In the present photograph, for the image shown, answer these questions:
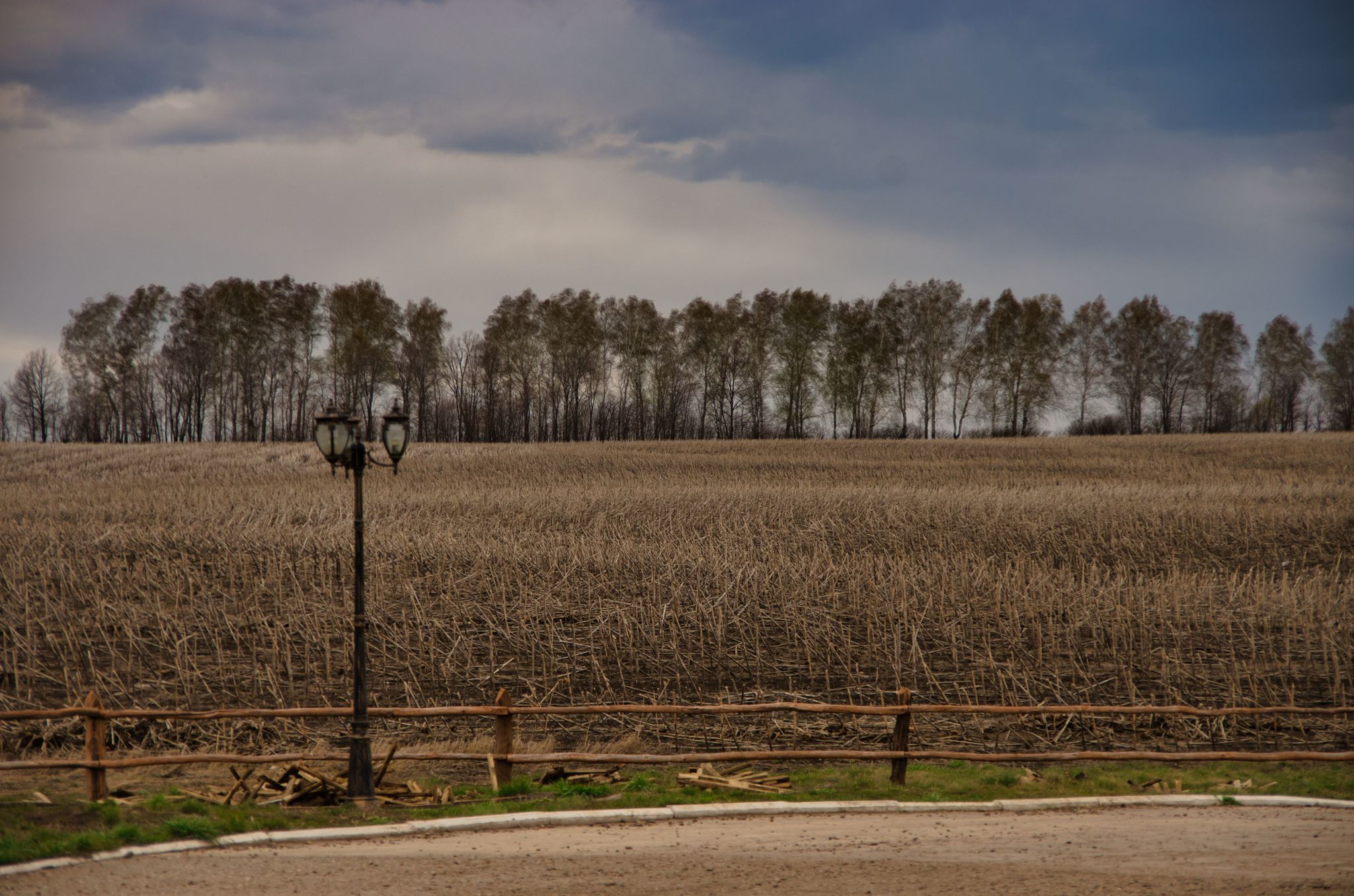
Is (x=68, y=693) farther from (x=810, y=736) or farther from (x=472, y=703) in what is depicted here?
(x=810, y=736)

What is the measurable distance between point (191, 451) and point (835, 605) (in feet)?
126

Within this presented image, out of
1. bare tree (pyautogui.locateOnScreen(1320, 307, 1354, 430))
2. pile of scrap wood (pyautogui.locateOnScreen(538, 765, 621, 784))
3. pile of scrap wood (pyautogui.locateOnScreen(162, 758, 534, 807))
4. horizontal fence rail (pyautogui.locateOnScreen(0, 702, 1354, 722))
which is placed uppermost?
bare tree (pyautogui.locateOnScreen(1320, 307, 1354, 430))

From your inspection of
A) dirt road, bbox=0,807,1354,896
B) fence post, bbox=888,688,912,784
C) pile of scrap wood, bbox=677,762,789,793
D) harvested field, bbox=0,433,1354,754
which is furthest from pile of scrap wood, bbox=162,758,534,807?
fence post, bbox=888,688,912,784

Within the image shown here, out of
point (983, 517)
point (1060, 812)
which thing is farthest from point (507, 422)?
point (1060, 812)

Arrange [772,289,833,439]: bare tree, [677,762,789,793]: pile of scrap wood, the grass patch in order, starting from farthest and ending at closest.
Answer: [772,289,833,439]: bare tree < [677,762,789,793]: pile of scrap wood < the grass patch

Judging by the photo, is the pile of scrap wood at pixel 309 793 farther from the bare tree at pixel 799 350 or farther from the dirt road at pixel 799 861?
the bare tree at pixel 799 350

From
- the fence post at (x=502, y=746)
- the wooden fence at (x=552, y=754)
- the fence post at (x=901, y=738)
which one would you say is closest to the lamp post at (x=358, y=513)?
the wooden fence at (x=552, y=754)

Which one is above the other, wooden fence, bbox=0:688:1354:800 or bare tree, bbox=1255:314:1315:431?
bare tree, bbox=1255:314:1315:431

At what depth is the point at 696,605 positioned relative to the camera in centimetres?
1823

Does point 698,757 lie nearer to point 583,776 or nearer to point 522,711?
point 583,776

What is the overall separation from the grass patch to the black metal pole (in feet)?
1.11

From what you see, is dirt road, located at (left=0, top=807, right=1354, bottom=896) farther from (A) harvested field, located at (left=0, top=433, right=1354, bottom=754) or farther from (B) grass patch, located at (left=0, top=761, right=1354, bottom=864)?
(A) harvested field, located at (left=0, top=433, right=1354, bottom=754)

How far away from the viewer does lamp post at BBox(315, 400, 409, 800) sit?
387 inches

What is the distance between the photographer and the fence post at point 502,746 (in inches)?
405
